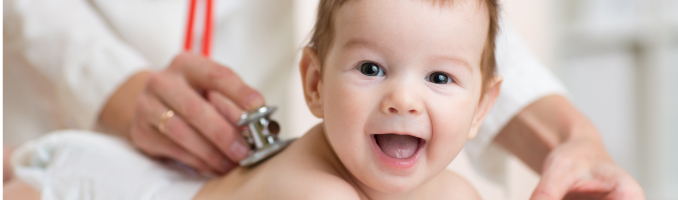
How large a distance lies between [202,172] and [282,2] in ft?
0.99

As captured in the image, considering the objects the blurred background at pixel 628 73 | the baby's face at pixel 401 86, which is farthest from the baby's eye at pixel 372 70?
the blurred background at pixel 628 73

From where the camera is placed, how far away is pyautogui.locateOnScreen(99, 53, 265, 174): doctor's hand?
0.35m

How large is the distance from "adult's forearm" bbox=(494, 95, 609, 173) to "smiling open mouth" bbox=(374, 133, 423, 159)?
23 cm

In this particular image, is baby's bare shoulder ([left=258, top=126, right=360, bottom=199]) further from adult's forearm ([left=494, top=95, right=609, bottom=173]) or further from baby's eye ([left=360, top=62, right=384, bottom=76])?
adult's forearm ([left=494, top=95, right=609, bottom=173])

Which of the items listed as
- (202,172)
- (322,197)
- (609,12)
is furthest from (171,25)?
(609,12)

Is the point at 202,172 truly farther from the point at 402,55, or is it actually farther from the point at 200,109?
the point at 402,55

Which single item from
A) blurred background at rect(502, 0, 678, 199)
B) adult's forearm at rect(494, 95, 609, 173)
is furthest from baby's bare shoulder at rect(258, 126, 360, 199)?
blurred background at rect(502, 0, 678, 199)

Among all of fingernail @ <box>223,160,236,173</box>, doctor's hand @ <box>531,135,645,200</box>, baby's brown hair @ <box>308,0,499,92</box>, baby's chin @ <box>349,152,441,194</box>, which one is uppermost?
baby's brown hair @ <box>308,0,499,92</box>

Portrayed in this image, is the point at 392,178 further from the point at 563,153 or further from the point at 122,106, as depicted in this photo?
the point at 122,106

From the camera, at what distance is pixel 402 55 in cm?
22

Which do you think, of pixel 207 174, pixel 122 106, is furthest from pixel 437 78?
pixel 122 106

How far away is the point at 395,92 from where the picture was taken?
8.3 inches

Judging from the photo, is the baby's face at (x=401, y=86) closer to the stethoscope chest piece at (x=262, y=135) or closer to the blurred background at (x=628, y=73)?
the stethoscope chest piece at (x=262, y=135)

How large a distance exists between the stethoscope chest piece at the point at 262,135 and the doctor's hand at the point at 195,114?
3 cm
